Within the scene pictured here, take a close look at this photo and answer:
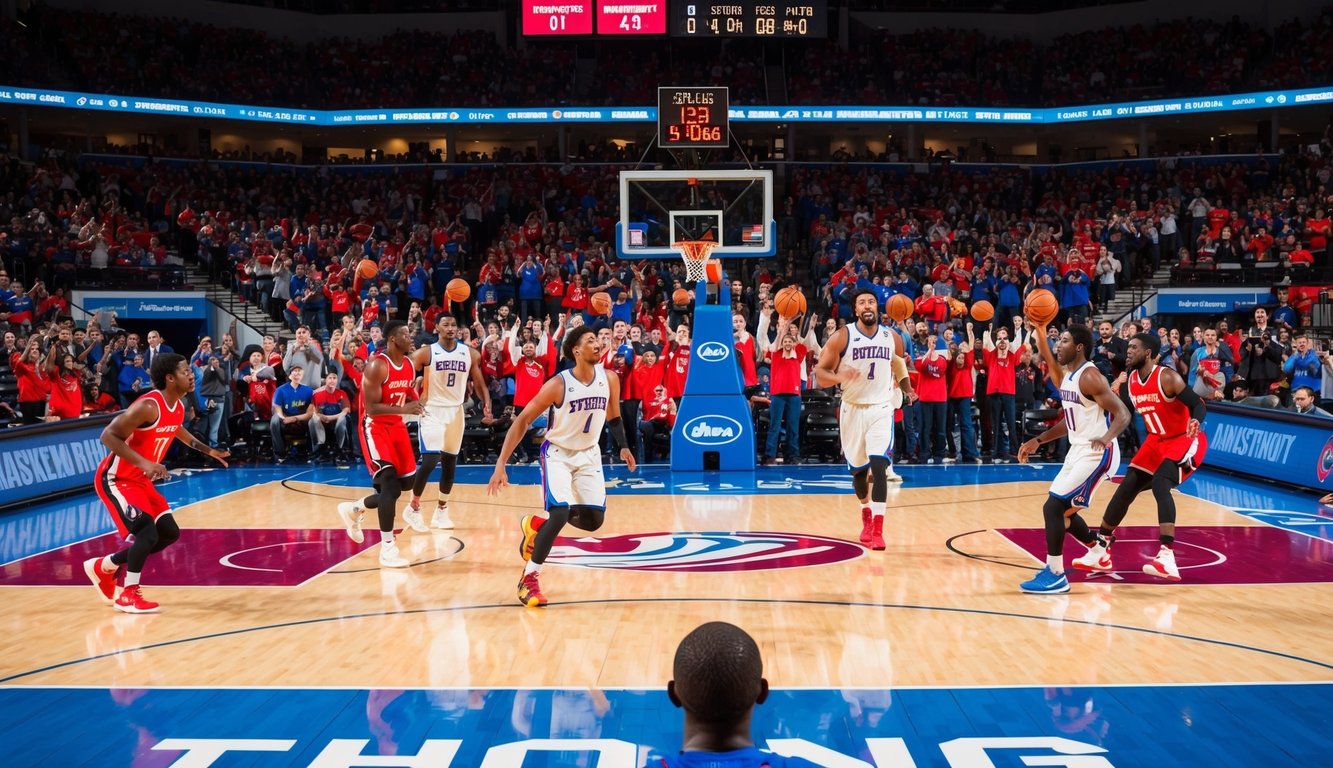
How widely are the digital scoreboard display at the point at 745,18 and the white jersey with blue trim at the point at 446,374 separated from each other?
739 inches

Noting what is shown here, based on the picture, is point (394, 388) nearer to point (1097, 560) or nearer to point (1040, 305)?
point (1040, 305)

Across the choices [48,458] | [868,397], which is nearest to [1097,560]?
[868,397]

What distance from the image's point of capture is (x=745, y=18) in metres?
28.1

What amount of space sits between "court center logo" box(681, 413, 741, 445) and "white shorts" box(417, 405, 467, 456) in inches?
198

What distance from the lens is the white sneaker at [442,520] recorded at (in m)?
11.6

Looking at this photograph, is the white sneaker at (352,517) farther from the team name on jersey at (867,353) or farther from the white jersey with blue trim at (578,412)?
the team name on jersey at (867,353)

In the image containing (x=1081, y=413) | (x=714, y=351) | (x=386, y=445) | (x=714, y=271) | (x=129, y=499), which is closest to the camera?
(x=129, y=499)

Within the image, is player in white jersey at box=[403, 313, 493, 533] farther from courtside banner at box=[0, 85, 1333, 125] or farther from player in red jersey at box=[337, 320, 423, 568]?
courtside banner at box=[0, 85, 1333, 125]

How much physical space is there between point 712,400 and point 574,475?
25.5ft

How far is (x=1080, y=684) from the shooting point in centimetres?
629

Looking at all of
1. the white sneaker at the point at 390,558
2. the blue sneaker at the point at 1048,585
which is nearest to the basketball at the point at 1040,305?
the blue sneaker at the point at 1048,585

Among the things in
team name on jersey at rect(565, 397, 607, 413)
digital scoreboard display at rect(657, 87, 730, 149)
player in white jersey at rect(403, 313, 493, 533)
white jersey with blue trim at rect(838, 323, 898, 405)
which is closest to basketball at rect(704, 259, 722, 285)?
digital scoreboard display at rect(657, 87, 730, 149)

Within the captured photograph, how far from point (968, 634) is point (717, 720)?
518cm

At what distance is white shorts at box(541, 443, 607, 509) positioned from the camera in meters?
8.20
